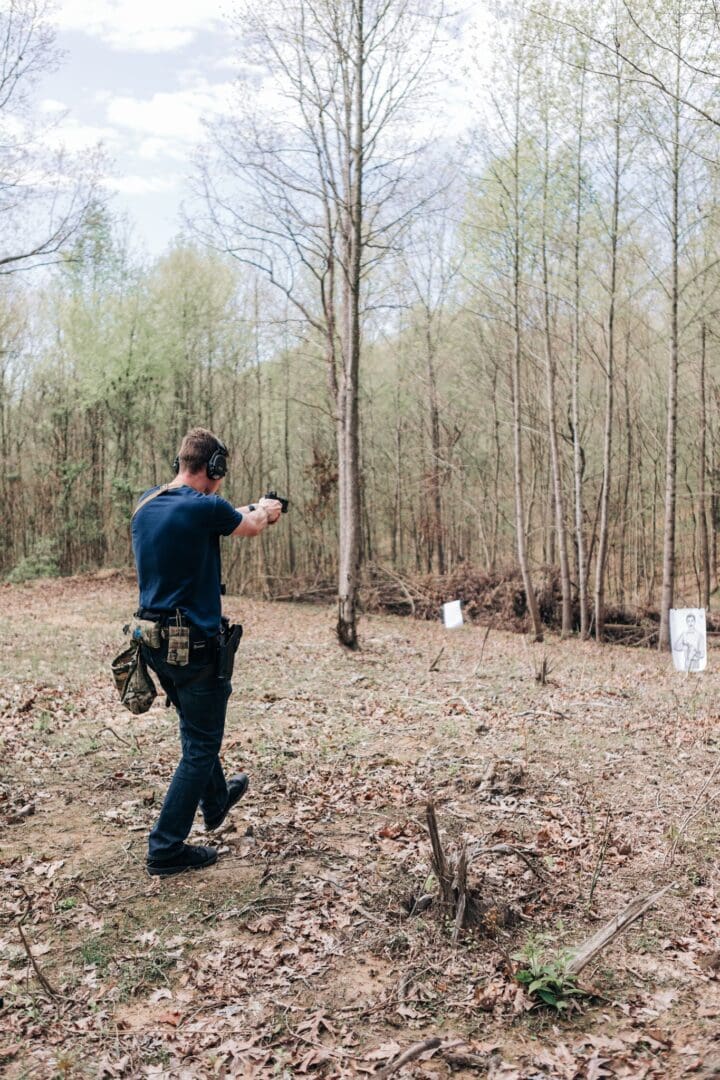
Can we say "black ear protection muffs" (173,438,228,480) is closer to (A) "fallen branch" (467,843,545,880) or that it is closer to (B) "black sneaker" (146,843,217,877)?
(B) "black sneaker" (146,843,217,877)

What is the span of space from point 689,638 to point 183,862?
329 inches

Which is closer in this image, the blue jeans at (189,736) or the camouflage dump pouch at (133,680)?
the blue jeans at (189,736)

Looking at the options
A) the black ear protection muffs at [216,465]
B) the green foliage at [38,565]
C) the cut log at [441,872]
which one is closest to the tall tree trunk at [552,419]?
the black ear protection muffs at [216,465]

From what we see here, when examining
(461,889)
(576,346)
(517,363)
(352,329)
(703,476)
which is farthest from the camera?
(703,476)

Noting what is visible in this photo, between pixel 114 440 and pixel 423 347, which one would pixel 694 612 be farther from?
pixel 114 440

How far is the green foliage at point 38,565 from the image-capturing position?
22.5 m

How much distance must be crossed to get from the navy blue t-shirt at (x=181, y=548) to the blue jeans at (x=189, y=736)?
0.22m

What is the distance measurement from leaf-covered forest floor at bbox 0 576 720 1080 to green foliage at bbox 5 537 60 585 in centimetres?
1593

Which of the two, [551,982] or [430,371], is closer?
[551,982]

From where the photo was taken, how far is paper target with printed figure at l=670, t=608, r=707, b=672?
10.6m

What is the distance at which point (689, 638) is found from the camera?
10602 mm

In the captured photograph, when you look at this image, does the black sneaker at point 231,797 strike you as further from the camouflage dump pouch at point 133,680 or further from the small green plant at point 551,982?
the small green plant at point 551,982

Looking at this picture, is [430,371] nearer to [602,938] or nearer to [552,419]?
[552,419]

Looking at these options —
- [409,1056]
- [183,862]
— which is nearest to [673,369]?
[183,862]
